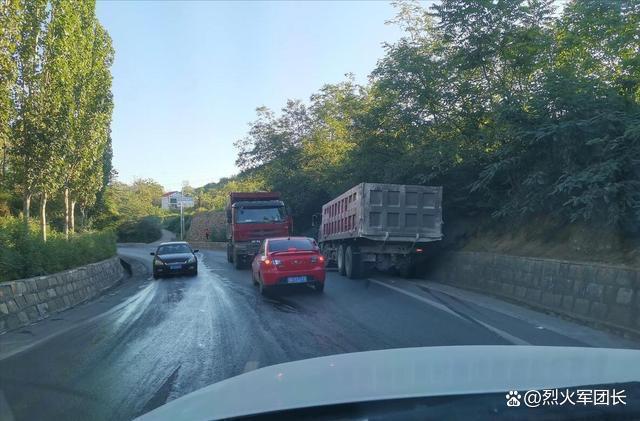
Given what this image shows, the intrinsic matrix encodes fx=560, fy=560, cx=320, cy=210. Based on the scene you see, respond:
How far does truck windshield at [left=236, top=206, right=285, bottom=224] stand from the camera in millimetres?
25891

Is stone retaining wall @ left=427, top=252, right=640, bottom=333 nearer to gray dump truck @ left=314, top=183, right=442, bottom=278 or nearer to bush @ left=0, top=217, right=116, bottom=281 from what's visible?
gray dump truck @ left=314, top=183, right=442, bottom=278

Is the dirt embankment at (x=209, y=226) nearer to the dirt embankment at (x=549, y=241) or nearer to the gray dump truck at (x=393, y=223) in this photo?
the gray dump truck at (x=393, y=223)

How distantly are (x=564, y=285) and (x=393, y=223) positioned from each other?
705 cm

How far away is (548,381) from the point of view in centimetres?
264

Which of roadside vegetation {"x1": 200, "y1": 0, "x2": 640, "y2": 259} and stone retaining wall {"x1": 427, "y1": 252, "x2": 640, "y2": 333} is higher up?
roadside vegetation {"x1": 200, "y1": 0, "x2": 640, "y2": 259}

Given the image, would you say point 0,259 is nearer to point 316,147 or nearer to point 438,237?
point 438,237

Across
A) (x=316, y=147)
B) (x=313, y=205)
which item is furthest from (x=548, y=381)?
(x=316, y=147)

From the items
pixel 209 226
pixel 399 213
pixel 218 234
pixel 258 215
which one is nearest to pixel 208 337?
pixel 399 213

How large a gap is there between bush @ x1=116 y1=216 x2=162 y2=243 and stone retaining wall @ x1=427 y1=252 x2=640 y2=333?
217 ft

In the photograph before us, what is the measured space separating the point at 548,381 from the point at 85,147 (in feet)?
76.6

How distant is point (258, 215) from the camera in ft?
85.4

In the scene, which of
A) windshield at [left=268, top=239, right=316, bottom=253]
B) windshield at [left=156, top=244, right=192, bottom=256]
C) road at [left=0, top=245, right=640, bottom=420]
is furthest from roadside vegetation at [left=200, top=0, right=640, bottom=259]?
windshield at [left=156, top=244, right=192, bottom=256]

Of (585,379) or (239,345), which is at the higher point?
(585,379)

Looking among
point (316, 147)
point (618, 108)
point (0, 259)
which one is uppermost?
point (316, 147)
